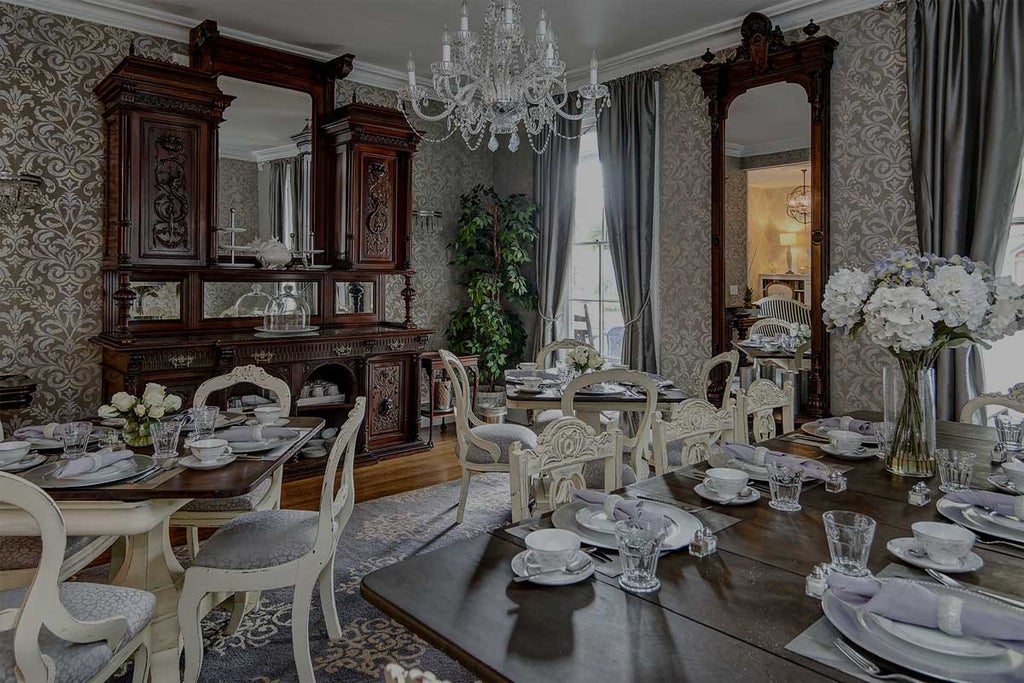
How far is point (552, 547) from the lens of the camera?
52.8 inches

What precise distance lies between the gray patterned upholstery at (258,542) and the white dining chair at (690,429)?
1.20m

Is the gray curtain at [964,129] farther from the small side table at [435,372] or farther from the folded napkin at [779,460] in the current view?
the small side table at [435,372]

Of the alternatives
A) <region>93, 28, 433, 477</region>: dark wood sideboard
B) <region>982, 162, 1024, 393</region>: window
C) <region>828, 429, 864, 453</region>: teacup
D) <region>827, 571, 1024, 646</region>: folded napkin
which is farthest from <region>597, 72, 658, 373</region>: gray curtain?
<region>827, 571, 1024, 646</region>: folded napkin

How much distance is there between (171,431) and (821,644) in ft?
6.47

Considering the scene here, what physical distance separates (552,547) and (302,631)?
1.16m

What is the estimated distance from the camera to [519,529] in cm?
155

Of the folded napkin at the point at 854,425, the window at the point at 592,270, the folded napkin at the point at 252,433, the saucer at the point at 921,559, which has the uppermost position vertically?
the window at the point at 592,270

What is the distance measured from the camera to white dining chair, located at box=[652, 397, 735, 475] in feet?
7.43

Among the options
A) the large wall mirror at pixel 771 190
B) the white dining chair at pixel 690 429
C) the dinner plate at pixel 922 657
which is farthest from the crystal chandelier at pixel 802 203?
the dinner plate at pixel 922 657

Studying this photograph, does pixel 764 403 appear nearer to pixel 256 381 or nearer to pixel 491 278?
pixel 256 381

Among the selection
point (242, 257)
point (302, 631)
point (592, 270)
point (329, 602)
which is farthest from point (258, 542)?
point (592, 270)

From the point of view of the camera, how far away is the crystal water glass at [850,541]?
4.11ft

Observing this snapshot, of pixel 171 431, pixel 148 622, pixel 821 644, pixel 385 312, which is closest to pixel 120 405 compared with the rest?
pixel 171 431

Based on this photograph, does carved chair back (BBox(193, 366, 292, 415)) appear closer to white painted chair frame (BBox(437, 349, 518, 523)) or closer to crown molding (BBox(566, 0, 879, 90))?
white painted chair frame (BBox(437, 349, 518, 523))
